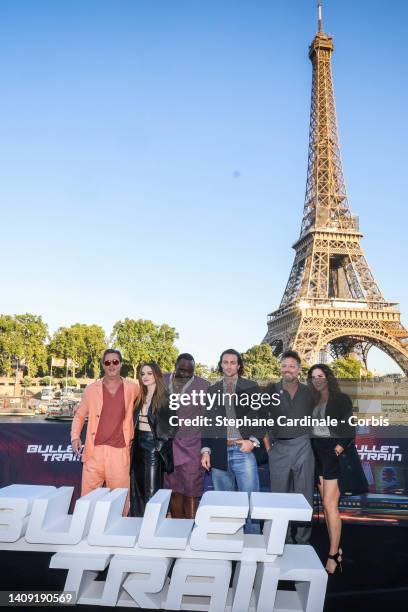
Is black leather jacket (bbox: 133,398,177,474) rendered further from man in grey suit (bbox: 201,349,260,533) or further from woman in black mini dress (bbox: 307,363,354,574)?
woman in black mini dress (bbox: 307,363,354,574)

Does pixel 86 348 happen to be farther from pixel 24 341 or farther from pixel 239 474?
pixel 239 474

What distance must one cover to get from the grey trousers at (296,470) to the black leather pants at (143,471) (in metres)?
1.10

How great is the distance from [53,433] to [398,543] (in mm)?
4314

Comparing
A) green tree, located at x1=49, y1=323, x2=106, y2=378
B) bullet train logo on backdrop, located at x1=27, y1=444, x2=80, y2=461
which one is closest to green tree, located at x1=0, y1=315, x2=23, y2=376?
green tree, located at x1=49, y1=323, x2=106, y2=378

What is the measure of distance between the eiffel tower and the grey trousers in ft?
126

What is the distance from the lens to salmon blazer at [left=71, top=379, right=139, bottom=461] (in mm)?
5246

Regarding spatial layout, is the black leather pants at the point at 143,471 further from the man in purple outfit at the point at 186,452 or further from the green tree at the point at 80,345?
the green tree at the point at 80,345

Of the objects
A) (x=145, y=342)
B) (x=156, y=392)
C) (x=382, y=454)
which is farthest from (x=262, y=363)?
(x=156, y=392)

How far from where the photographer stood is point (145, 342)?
60.2m

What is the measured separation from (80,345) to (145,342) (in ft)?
47.6

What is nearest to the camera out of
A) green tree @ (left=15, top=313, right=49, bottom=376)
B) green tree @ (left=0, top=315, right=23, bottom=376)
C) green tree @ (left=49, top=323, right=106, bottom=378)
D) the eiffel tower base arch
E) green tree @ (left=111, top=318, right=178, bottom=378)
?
the eiffel tower base arch

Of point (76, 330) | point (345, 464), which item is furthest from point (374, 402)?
point (76, 330)

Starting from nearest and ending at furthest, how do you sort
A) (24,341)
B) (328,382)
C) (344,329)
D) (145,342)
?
(328,382), (344,329), (145,342), (24,341)

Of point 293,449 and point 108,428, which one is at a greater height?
point 108,428
